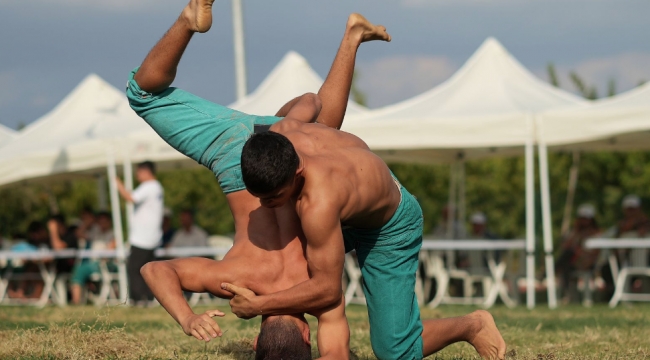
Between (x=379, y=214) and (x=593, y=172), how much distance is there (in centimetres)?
1604

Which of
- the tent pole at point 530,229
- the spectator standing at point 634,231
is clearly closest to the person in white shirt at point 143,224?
the tent pole at point 530,229

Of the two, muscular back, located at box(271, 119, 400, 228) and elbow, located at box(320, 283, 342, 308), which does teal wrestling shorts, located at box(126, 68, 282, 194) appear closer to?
muscular back, located at box(271, 119, 400, 228)

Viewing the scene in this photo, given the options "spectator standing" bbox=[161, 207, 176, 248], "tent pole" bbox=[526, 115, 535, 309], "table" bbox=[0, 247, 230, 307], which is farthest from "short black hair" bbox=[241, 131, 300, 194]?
"spectator standing" bbox=[161, 207, 176, 248]

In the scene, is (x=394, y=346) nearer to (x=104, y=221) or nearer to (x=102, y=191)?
(x=104, y=221)

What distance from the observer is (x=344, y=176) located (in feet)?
12.8

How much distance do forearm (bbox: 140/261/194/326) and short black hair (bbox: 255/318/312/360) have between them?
36cm

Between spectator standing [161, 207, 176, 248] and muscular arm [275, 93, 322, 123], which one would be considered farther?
spectator standing [161, 207, 176, 248]

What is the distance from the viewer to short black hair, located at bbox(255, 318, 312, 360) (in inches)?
166

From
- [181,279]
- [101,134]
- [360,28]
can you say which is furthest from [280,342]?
[101,134]

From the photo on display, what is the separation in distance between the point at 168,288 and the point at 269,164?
913 mm

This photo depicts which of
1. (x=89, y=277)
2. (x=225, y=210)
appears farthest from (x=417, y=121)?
(x=225, y=210)

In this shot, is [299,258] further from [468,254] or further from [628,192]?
[628,192]

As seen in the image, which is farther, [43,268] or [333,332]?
[43,268]

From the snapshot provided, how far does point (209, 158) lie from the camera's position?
4730 mm
